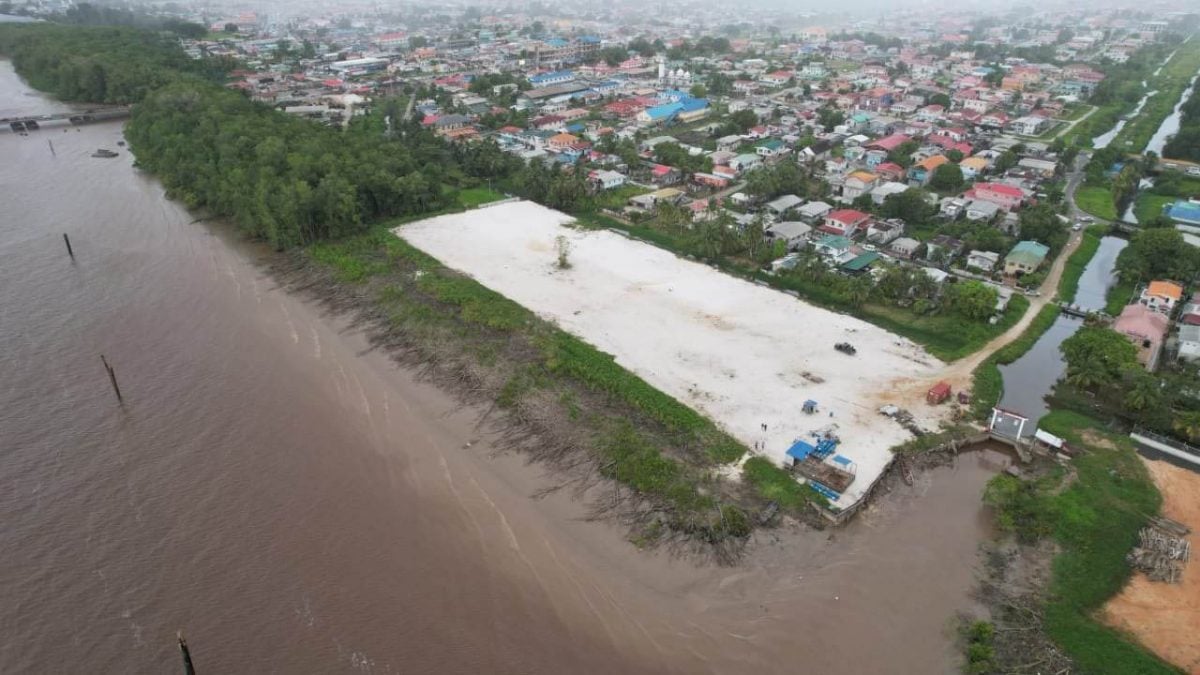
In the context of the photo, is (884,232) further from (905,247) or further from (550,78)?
(550,78)

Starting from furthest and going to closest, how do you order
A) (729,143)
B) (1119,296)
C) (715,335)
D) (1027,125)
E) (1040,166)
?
1. (1027,125)
2. (729,143)
3. (1040,166)
4. (1119,296)
5. (715,335)

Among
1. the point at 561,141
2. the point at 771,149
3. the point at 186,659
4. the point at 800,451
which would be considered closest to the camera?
the point at 186,659

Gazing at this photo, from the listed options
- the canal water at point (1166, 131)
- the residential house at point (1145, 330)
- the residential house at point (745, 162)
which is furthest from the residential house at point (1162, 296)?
the canal water at point (1166, 131)

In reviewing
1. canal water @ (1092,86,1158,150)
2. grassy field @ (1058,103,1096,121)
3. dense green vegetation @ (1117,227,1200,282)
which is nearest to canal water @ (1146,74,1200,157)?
canal water @ (1092,86,1158,150)

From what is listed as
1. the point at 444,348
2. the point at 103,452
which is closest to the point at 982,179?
the point at 444,348

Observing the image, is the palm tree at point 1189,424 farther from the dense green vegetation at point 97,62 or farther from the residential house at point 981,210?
the dense green vegetation at point 97,62

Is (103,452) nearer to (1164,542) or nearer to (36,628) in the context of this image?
(36,628)

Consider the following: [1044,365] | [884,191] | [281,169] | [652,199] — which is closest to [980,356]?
[1044,365]
